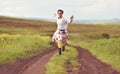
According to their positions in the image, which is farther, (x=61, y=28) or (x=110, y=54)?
(x=110, y=54)

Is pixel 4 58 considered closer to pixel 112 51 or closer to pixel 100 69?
pixel 100 69

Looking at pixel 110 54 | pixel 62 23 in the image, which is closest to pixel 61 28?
pixel 62 23

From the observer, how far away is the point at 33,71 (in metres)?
18.9

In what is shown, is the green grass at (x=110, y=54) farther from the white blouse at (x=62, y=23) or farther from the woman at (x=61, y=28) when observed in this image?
the white blouse at (x=62, y=23)

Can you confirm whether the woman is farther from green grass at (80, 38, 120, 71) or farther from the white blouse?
green grass at (80, 38, 120, 71)

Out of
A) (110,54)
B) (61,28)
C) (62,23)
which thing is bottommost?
(110,54)

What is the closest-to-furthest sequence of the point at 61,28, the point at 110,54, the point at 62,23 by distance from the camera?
the point at 62,23
the point at 61,28
the point at 110,54

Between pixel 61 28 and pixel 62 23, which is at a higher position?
pixel 62 23

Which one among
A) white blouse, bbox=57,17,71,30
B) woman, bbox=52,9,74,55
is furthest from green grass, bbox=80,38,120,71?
white blouse, bbox=57,17,71,30

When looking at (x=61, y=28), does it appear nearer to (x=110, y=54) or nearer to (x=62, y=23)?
(x=62, y=23)

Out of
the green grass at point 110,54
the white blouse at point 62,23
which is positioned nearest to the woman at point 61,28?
the white blouse at point 62,23

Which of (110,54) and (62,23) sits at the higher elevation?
(62,23)

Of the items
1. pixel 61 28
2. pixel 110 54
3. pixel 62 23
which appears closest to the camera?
pixel 62 23

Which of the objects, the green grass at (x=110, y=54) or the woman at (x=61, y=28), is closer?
the green grass at (x=110, y=54)
